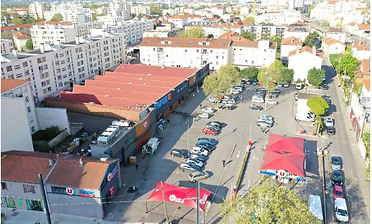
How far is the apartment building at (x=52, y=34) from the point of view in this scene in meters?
66.7

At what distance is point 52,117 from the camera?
31359mm

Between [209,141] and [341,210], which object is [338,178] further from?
[209,141]

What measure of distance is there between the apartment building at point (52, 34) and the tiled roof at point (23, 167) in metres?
49.7

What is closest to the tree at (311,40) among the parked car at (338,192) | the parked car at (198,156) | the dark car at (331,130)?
the dark car at (331,130)

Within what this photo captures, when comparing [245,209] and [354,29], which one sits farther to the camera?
[354,29]

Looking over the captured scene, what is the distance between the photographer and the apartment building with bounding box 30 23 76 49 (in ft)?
219

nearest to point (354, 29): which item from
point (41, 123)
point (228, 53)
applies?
point (228, 53)

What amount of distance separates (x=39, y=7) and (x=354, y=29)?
139563mm

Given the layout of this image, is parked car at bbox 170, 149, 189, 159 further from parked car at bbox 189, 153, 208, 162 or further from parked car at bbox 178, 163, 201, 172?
parked car at bbox 178, 163, 201, 172

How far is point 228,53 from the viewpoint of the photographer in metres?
54.1

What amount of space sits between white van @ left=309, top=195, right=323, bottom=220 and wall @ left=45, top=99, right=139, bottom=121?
17.0 metres

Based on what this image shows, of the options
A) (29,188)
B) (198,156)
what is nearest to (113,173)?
(29,188)

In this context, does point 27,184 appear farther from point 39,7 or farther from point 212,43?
Answer: point 39,7

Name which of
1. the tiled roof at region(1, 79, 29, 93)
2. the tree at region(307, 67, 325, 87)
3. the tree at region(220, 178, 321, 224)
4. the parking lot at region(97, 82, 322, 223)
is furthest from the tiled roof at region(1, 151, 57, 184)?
the tree at region(307, 67, 325, 87)
